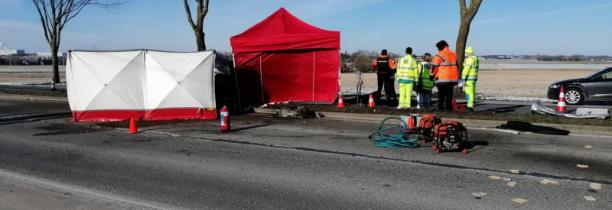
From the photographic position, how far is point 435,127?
8.77 m

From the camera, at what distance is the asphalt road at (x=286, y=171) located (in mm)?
5848

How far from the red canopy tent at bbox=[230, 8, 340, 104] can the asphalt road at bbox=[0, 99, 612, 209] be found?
557 centimetres

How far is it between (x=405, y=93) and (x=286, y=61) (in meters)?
4.28

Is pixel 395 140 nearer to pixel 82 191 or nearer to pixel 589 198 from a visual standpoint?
pixel 589 198

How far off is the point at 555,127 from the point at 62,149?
30.5 feet

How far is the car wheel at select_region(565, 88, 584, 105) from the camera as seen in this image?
17.5 metres

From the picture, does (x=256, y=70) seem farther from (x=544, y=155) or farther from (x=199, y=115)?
(x=544, y=155)

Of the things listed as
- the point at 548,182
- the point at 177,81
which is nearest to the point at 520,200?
the point at 548,182

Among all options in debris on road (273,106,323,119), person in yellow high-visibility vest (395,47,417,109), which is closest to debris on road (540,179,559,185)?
person in yellow high-visibility vest (395,47,417,109)

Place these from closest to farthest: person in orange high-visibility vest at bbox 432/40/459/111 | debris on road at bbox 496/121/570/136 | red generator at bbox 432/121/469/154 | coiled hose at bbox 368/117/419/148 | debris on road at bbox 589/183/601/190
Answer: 1. debris on road at bbox 589/183/601/190
2. red generator at bbox 432/121/469/154
3. coiled hose at bbox 368/117/419/148
4. debris on road at bbox 496/121/570/136
5. person in orange high-visibility vest at bbox 432/40/459/111

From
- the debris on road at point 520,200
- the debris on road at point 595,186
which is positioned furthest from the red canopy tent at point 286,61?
the debris on road at point 520,200

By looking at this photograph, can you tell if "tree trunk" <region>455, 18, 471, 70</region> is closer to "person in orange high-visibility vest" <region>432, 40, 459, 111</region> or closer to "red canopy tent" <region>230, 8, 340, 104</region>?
"red canopy tent" <region>230, 8, 340, 104</region>

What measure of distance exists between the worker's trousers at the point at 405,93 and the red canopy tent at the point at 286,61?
9.59ft

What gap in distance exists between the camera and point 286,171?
7.40 meters
